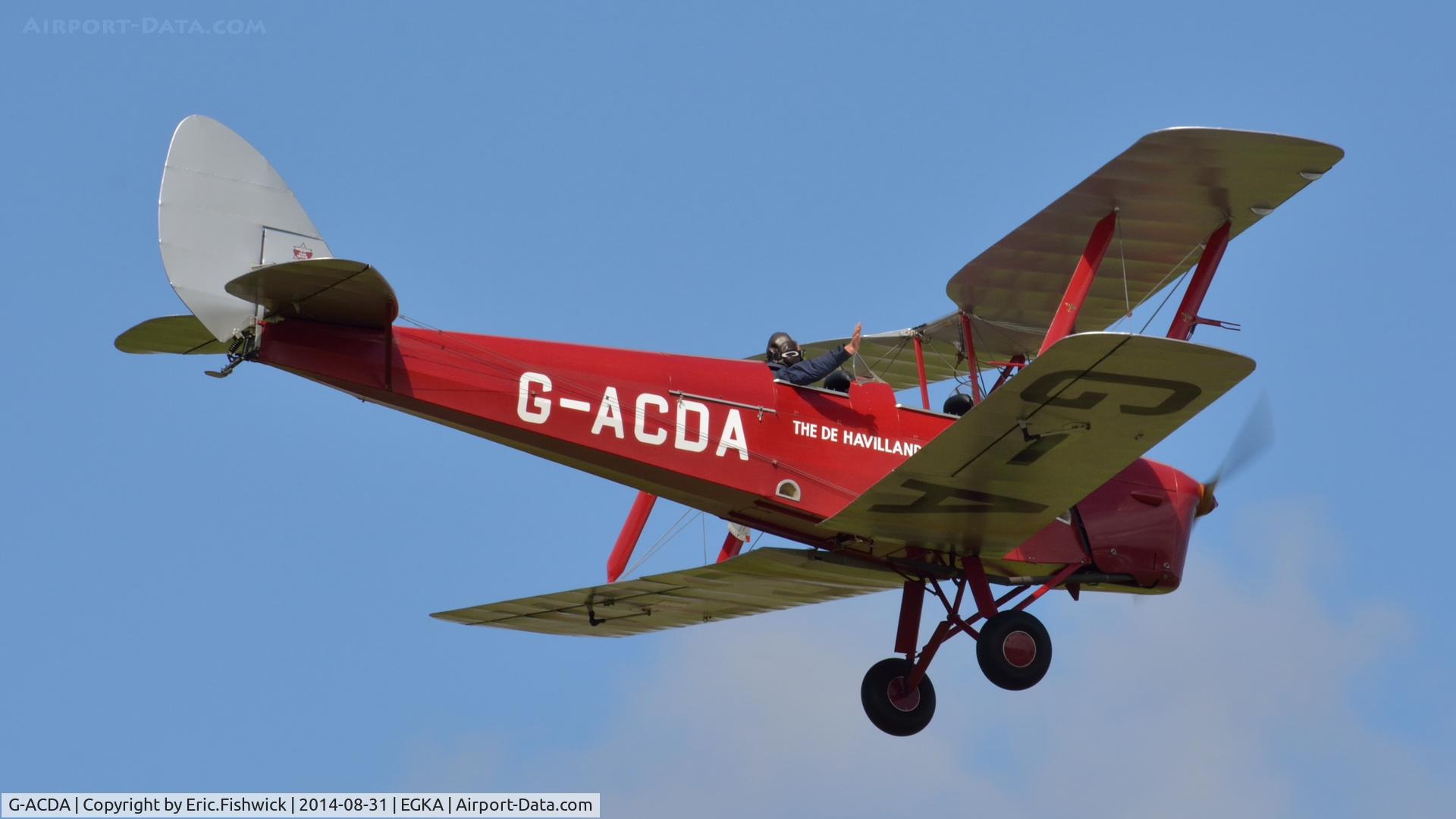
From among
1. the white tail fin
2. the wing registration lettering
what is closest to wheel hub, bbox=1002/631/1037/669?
the wing registration lettering

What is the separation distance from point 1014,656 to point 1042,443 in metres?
1.87

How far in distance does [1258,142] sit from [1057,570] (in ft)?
11.6

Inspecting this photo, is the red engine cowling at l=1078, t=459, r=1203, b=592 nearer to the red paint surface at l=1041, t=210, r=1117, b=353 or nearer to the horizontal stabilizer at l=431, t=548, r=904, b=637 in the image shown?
the horizontal stabilizer at l=431, t=548, r=904, b=637

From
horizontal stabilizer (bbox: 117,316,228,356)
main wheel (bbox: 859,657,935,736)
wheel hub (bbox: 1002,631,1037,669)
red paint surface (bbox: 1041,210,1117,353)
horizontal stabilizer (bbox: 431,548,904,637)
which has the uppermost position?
red paint surface (bbox: 1041,210,1117,353)

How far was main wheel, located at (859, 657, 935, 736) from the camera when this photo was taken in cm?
1357

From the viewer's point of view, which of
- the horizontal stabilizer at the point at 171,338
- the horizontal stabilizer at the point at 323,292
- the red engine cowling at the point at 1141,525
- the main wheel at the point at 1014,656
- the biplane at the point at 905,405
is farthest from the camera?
the red engine cowling at the point at 1141,525

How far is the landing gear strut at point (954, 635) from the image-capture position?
12.8 meters

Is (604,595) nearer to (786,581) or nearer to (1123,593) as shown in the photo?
(786,581)

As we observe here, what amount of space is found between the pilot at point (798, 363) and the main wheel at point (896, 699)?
8.06 ft

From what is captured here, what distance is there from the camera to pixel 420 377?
1167 centimetres

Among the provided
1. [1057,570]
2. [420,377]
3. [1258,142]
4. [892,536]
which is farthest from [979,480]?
[420,377]

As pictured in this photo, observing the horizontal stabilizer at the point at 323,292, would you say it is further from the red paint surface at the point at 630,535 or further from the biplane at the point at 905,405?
the red paint surface at the point at 630,535

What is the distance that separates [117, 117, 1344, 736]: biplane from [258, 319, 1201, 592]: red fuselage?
2cm

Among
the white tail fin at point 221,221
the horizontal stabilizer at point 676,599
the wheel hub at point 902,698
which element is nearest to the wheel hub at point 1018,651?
the wheel hub at point 902,698
